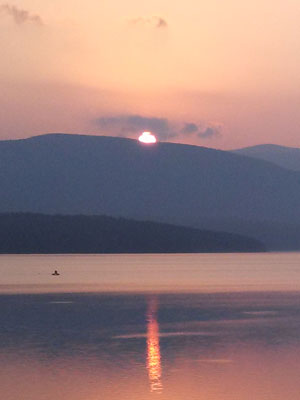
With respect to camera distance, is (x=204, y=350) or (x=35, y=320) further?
(x=35, y=320)

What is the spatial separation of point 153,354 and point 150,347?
8.32 ft

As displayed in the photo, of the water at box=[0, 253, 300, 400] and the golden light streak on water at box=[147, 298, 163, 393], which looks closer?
the water at box=[0, 253, 300, 400]

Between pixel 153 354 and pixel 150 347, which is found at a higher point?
pixel 150 347

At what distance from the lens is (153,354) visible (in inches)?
1451

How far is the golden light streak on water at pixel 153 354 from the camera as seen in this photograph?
29594 mm

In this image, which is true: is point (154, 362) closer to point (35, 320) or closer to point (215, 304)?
point (35, 320)

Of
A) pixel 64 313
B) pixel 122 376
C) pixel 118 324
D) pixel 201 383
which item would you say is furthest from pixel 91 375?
pixel 64 313

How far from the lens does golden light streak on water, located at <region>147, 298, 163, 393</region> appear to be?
2959 centimetres

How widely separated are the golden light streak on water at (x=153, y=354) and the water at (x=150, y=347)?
0.03m

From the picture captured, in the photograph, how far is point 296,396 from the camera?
27.5m

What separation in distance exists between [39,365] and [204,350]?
6887 mm

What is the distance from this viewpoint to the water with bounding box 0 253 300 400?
28.8 metres

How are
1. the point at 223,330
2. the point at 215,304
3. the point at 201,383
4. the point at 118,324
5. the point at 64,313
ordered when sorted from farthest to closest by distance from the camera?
the point at 215,304 → the point at 64,313 → the point at 118,324 → the point at 223,330 → the point at 201,383

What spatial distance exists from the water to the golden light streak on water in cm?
3
